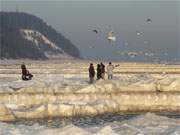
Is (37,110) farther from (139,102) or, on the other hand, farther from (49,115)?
(139,102)

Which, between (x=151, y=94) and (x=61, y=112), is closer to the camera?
(x=61, y=112)

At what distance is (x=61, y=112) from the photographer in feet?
123

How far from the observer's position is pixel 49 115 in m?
37.1

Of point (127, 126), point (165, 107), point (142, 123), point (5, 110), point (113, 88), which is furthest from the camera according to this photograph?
point (113, 88)

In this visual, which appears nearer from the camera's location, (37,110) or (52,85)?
(37,110)

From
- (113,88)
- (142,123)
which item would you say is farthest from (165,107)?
(142,123)

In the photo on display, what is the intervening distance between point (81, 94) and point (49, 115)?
205 inches

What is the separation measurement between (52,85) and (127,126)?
19184 millimetres

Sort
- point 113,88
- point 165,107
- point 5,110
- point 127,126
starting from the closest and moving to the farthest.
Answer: point 127,126 < point 5,110 < point 165,107 < point 113,88

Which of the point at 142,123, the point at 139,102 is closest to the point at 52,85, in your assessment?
the point at 139,102

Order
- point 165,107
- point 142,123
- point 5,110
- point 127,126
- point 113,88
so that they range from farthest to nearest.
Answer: point 113,88 < point 165,107 < point 5,110 < point 142,123 < point 127,126

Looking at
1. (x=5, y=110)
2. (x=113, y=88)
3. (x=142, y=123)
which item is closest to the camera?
(x=142, y=123)

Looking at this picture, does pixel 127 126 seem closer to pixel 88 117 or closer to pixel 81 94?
pixel 88 117

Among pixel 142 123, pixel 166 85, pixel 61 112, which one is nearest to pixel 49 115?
pixel 61 112
